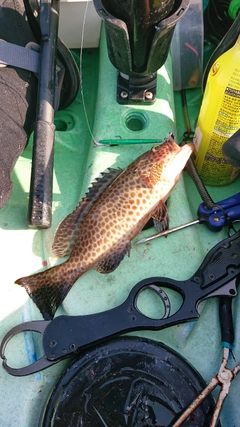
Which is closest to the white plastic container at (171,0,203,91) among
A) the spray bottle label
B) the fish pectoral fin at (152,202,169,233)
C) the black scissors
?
the spray bottle label

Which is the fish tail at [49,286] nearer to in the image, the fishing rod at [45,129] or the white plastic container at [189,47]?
the fishing rod at [45,129]

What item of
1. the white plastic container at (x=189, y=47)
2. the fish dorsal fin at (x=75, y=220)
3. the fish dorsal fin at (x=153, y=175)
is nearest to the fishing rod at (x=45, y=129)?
the fish dorsal fin at (x=75, y=220)

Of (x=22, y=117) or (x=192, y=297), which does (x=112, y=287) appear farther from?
(x=22, y=117)

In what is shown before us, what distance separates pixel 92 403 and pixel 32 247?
76 centimetres

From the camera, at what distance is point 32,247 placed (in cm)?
201

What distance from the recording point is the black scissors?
5.39 feet

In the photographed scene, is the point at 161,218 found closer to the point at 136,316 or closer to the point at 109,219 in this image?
the point at 109,219

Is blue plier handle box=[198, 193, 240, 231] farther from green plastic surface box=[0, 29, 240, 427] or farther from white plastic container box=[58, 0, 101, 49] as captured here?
white plastic container box=[58, 0, 101, 49]

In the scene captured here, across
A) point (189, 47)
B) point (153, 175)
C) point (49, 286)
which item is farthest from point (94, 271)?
point (189, 47)

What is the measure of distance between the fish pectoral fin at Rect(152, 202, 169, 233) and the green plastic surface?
0.18 ft

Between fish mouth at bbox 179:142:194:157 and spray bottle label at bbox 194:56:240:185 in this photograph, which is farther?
fish mouth at bbox 179:142:194:157

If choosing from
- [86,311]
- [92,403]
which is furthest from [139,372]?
[86,311]

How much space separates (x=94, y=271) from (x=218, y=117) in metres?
0.87

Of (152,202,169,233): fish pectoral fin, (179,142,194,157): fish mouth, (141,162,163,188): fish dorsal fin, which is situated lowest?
(152,202,169,233): fish pectoral fin
